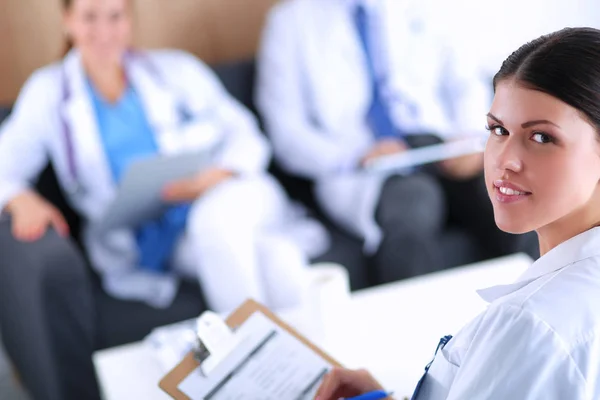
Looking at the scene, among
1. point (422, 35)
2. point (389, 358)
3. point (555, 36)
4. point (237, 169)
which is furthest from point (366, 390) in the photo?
point (422, 35)

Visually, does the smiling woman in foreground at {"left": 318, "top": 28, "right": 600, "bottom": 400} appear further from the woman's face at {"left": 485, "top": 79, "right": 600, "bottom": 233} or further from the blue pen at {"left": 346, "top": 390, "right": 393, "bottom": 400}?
the blue pen at {"left": 346, "top": 390, "right": 393, "bottom": 400}

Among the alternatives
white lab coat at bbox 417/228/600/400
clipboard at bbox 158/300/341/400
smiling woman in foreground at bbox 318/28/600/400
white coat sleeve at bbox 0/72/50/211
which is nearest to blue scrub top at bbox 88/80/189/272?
white coat sleeve at bbox 0/72/50/211

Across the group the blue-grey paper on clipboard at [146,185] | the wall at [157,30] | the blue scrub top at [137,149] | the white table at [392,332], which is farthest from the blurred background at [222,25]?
the white table at [392,332]

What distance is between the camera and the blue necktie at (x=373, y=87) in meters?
2.54

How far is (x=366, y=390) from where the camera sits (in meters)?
1.27

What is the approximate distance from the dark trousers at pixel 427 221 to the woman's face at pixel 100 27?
886 mm

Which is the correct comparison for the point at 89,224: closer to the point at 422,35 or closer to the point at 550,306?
the point at 422,35

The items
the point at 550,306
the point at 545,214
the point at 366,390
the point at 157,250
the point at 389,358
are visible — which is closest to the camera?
the point at 550,306

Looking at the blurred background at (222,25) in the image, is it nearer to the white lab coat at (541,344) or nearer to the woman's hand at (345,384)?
the woman's hand at (345,384)

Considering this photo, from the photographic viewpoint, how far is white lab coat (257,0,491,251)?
2.47 metres

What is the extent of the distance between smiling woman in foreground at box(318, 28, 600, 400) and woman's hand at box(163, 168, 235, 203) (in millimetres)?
1239

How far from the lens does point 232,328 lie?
4.74 feet

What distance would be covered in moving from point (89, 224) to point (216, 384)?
3.62 feet

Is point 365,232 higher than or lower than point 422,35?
lower
